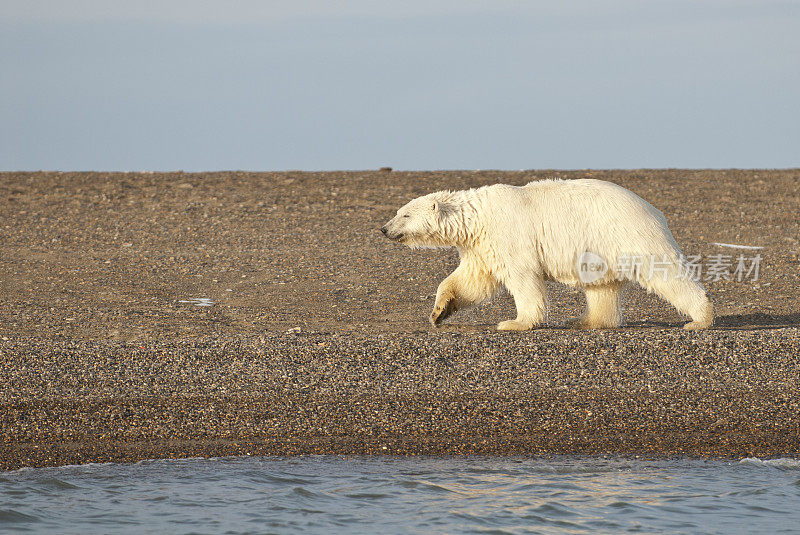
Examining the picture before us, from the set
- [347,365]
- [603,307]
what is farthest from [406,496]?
[603,307]

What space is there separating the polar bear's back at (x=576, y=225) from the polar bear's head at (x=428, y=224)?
43cm

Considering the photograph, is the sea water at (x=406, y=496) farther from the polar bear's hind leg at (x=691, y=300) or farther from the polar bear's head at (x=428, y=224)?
the polar bear's head at (x=428, y=224)

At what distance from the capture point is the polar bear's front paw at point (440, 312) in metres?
10.2

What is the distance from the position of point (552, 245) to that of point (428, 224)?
126 cm

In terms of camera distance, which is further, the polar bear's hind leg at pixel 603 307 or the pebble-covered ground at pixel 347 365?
the polar bear's hind leg at pixel 603 307

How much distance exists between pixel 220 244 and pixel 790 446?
1096 cm

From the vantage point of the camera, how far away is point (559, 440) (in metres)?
7.16

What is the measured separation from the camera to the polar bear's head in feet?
33.0

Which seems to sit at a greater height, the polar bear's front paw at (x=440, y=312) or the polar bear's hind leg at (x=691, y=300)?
the polar bear's hind leg at (x=691, y=300)

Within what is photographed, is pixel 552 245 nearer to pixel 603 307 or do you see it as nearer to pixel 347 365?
pixel 603 307

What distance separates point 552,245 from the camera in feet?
32.0

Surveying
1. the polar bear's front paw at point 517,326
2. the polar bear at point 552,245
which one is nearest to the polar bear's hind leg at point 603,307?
the polar bear at point 552,245

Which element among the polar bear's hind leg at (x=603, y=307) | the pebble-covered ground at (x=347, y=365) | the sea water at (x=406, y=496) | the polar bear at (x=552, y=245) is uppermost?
the polar bear at (x=552, y=245)

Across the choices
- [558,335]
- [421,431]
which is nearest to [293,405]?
[421,431]
